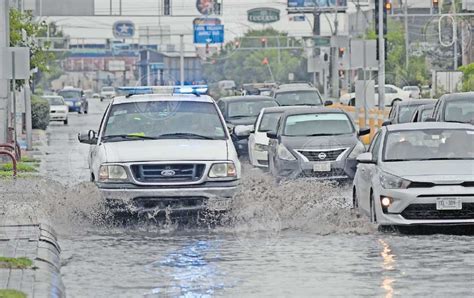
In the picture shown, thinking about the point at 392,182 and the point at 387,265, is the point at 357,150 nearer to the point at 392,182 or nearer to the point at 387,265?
the point at 392,182

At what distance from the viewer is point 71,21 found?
11725cm

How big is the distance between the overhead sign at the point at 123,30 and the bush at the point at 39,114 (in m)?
49.2

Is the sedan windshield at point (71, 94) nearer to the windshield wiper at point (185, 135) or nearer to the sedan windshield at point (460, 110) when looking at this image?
the sedan windshield at point (460, 110)

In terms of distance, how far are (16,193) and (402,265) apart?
32.5ft

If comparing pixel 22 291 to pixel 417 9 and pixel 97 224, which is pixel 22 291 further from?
pixel 417 9

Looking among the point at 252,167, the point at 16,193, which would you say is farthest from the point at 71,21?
the point at 16,193

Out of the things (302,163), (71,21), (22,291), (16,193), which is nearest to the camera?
(22,291)

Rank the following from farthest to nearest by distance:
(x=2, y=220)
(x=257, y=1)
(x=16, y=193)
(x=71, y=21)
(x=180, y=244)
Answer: (x=71, y=21), (x=257, y=1), (x=16, y=193), (x=2, y=220), (x=180, y=244)

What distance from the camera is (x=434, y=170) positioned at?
17.7 meters

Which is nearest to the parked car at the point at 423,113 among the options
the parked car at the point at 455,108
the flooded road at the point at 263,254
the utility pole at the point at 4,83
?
the parked car at the point at 455,108

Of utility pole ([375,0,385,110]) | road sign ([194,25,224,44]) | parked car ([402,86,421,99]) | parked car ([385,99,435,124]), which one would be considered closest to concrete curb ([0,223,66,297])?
parked car ([385,99,435,124])

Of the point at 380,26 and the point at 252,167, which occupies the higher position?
the point at 380,26

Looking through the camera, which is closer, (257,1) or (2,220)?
(2,220)

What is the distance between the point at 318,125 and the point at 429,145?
8.89 m
